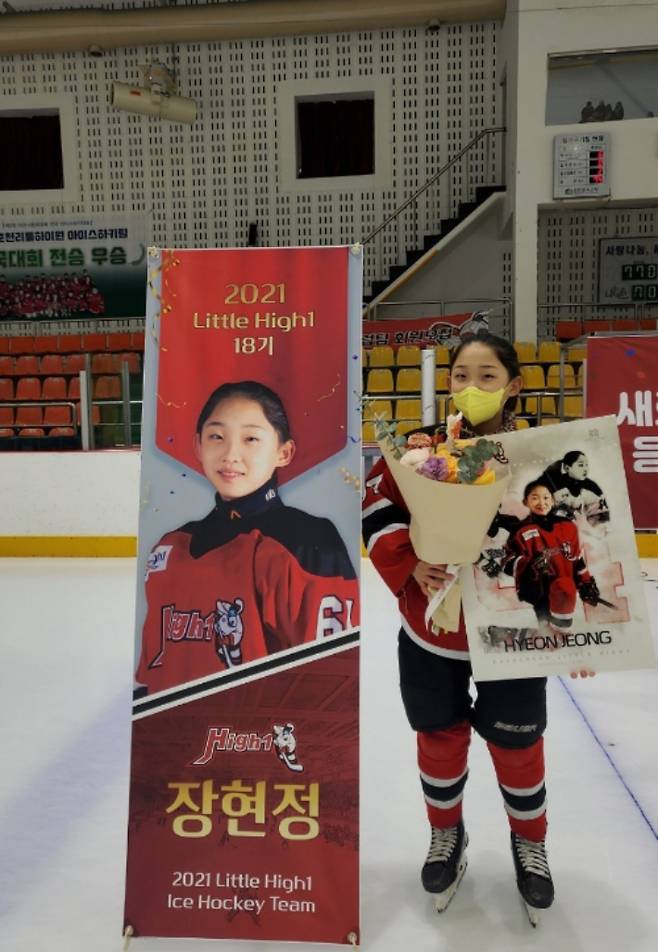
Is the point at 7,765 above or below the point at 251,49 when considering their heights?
below

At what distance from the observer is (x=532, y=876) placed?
1518mm

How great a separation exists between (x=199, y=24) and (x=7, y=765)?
8922 mm

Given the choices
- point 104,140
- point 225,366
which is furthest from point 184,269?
point 104,140

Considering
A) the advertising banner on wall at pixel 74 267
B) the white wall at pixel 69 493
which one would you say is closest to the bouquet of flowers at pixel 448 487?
the white wall at pixel 69 493

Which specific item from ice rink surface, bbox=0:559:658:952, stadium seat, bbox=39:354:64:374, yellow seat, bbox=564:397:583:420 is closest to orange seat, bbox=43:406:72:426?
stadium seat, bbox=39:354:64:374

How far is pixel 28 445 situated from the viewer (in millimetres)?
5945

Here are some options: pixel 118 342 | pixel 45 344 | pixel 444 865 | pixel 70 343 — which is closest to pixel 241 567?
pixel 444 865

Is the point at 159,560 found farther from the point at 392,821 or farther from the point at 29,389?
the point at 29,389

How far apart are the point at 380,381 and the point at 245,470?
639 cm

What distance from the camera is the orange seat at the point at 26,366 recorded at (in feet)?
27.4

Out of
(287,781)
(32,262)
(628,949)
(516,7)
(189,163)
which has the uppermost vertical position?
(516,7)

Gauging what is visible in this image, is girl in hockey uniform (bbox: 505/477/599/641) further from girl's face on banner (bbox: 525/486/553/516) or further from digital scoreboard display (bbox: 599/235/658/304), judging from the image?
digital scoreboard display (bbox: 599/235/658/304)

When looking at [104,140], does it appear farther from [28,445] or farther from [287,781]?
[287,781]

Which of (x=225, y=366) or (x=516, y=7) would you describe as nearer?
(x=225, y=366)
